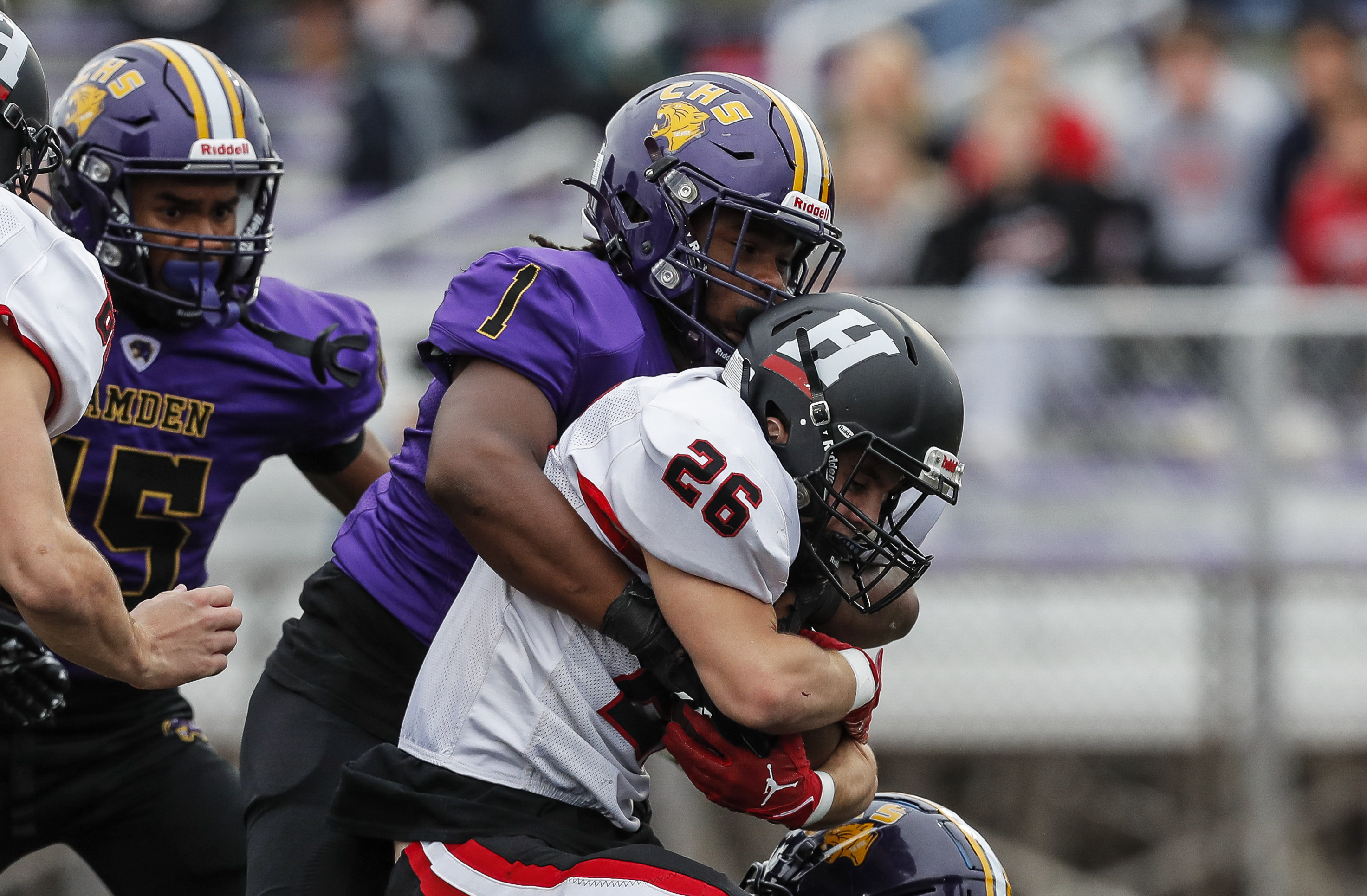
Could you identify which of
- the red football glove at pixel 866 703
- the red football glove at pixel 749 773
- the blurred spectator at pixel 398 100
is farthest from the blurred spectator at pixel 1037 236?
the red football glove at pixel 749 773

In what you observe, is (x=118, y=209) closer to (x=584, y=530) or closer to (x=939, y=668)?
(x=584, y=530)

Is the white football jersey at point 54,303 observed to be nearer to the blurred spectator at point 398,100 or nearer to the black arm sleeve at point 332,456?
the black arm sleeve at point 332,456

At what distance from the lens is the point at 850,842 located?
2963 millimetres

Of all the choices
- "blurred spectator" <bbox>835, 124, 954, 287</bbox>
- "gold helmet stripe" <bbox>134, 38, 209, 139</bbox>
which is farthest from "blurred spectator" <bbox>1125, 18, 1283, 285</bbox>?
"gold helmet stripe" <bbox>134, 38, 209, 139</bbox>

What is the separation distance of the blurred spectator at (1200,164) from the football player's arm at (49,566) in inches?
264

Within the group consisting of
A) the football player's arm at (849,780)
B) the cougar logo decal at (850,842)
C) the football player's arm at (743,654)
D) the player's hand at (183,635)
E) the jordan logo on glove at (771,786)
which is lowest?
the cougar logo decal at (850,842)

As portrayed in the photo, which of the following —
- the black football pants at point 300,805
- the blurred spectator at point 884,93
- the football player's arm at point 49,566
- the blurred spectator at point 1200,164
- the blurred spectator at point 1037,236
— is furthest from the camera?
the blurred spectator at point 1200,164

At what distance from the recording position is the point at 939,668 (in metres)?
6.84

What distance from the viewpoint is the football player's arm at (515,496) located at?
2662mm

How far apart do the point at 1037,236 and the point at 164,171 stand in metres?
4.64

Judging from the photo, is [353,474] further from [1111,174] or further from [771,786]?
[1111,174]

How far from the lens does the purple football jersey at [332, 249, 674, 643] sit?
2.95 meters

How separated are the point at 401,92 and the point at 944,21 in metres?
3.20

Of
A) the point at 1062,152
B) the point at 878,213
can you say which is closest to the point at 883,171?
the point at 878,213
